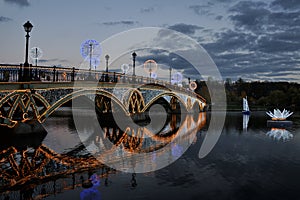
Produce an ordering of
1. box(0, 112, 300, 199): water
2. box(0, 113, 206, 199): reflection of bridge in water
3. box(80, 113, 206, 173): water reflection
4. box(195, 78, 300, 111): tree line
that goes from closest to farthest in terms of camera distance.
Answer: box(0, 112, 300, 199): water
box(0, 113, 206, 199): reflection of bridge in water
box(80, 113, 206, 173): water reflection
box(195, 78, 300, 111): tree line

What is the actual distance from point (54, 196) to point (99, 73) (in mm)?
22552

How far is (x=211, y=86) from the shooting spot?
13288 cm

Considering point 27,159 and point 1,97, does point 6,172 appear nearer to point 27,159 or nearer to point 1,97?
point 27,159

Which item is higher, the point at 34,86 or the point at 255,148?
the point at 34,86

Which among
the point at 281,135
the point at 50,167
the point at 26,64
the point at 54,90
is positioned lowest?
the point at 50,167

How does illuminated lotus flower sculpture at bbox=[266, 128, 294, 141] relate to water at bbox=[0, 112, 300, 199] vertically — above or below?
above

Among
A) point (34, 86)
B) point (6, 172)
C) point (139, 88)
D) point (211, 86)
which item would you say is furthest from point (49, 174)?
point (211, 86)

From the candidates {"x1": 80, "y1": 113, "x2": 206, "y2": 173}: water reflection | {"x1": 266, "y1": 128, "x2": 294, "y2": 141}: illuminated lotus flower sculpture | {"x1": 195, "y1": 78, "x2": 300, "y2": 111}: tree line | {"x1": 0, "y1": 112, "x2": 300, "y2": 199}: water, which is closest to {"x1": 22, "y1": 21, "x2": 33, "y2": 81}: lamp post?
{"x1": 80, "y1": 113, "x2": 206, "y2": 173}: water reflection

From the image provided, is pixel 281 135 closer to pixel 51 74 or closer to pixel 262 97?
pixel 51 74

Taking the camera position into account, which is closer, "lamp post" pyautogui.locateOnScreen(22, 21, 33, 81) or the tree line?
"lamp post" pyautogui.locateOnScreen(22, 21, 33, 81)

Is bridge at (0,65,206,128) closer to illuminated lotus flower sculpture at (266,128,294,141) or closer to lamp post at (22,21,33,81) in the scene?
lamp post at (22,21,33,81)

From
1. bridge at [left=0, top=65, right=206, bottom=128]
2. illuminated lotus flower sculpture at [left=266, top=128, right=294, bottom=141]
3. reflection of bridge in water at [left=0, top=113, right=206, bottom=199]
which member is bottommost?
reflection of bridge in water at [left=0, top=113, right=206, bottom=199]

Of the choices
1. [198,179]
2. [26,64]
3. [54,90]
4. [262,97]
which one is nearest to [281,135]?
[198,179]

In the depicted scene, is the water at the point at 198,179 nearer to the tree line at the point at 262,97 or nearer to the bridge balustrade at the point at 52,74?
the bridge balustrade at the point at 52,74
